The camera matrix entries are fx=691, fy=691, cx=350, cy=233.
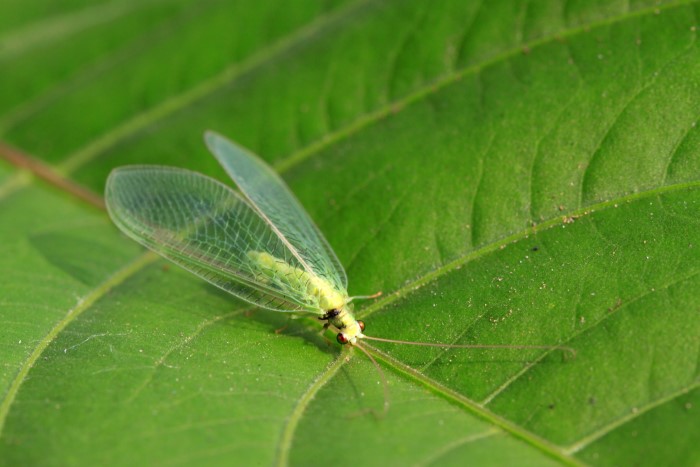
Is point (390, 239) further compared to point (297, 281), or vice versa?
point (297, 281)

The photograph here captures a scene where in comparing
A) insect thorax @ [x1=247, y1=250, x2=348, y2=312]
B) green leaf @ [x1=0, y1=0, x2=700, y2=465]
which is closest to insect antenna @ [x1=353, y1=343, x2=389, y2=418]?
green leaf @ [x1=0, y1=0, x2=700, y2=465]

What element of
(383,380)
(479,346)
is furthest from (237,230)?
(479,346)

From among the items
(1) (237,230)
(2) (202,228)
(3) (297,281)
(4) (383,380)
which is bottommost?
(4) (383,380)

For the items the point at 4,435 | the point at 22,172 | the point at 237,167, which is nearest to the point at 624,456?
the point at 4,435

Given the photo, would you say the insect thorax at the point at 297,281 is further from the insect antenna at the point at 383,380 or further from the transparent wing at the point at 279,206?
the insect antenna at the point at 383,380

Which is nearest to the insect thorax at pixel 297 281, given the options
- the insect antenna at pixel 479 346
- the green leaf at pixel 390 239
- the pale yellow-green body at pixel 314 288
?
the pale yellow-green body at pixel 314 288

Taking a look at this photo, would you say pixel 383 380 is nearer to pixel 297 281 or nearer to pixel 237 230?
pixel 297 281

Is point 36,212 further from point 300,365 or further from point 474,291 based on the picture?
point 474,291
